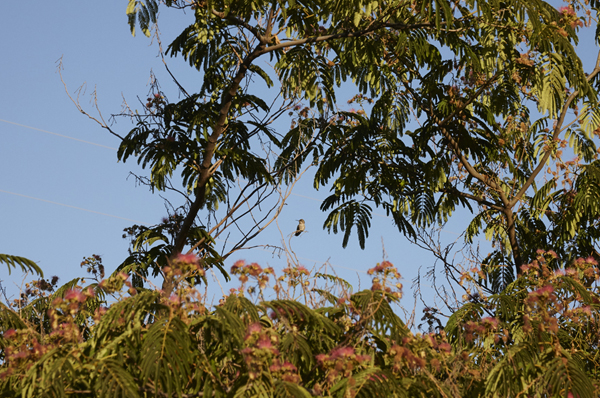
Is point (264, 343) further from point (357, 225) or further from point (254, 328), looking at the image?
point (357, 225)

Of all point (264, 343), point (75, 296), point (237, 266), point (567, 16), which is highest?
point (567, 16)

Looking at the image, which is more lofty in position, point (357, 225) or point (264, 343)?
point (357, 225)

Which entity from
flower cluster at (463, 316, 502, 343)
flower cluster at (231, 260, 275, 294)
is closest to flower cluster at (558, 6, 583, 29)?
flower cluster at (463, 316, 502, 343)

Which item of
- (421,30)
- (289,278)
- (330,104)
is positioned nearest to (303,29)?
(330,104)

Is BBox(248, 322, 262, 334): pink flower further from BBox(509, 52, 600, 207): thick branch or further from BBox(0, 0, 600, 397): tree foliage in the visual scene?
BBox(509, 52, 600, 207): thick branch

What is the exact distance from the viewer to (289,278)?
3266 millimetres

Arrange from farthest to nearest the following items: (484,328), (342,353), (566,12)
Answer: (566,12) → (484,328) → (342,353)

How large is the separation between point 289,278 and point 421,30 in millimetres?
4395

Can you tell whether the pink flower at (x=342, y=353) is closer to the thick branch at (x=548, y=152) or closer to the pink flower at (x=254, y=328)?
the pink flower at (x=254, y=328)

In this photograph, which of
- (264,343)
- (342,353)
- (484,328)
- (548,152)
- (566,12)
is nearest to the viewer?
(264,343)

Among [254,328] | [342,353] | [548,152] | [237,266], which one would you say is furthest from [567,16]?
[254,328]

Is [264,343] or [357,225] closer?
[264,343]

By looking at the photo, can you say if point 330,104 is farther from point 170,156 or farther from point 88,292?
point 88,292

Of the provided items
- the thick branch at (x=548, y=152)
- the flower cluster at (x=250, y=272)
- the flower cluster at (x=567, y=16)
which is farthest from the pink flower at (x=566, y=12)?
the flower cluster at (x=250, y=272)
